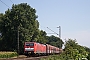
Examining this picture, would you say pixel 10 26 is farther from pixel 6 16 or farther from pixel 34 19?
pixel 34 19

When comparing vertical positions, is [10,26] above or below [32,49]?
above

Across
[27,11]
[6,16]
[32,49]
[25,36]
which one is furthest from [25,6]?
[32,49]

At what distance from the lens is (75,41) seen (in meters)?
40.0

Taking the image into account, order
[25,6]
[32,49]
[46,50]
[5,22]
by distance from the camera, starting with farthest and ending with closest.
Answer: [25,6], [5,22], [46,50], [32,49]

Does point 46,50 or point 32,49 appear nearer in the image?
point 32,49

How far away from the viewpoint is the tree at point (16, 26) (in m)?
73.2

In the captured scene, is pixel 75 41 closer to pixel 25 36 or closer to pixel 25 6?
pixel 25 36

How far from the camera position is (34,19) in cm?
8044

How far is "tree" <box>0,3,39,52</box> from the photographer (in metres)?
73.2

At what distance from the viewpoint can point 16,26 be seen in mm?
74312

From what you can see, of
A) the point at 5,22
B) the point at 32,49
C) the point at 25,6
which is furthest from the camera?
the point at 25,6

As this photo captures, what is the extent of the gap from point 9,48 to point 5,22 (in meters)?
8.19

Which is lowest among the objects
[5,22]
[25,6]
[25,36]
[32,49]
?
[32,49]

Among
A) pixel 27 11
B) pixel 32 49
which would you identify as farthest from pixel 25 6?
pixel 32 49
